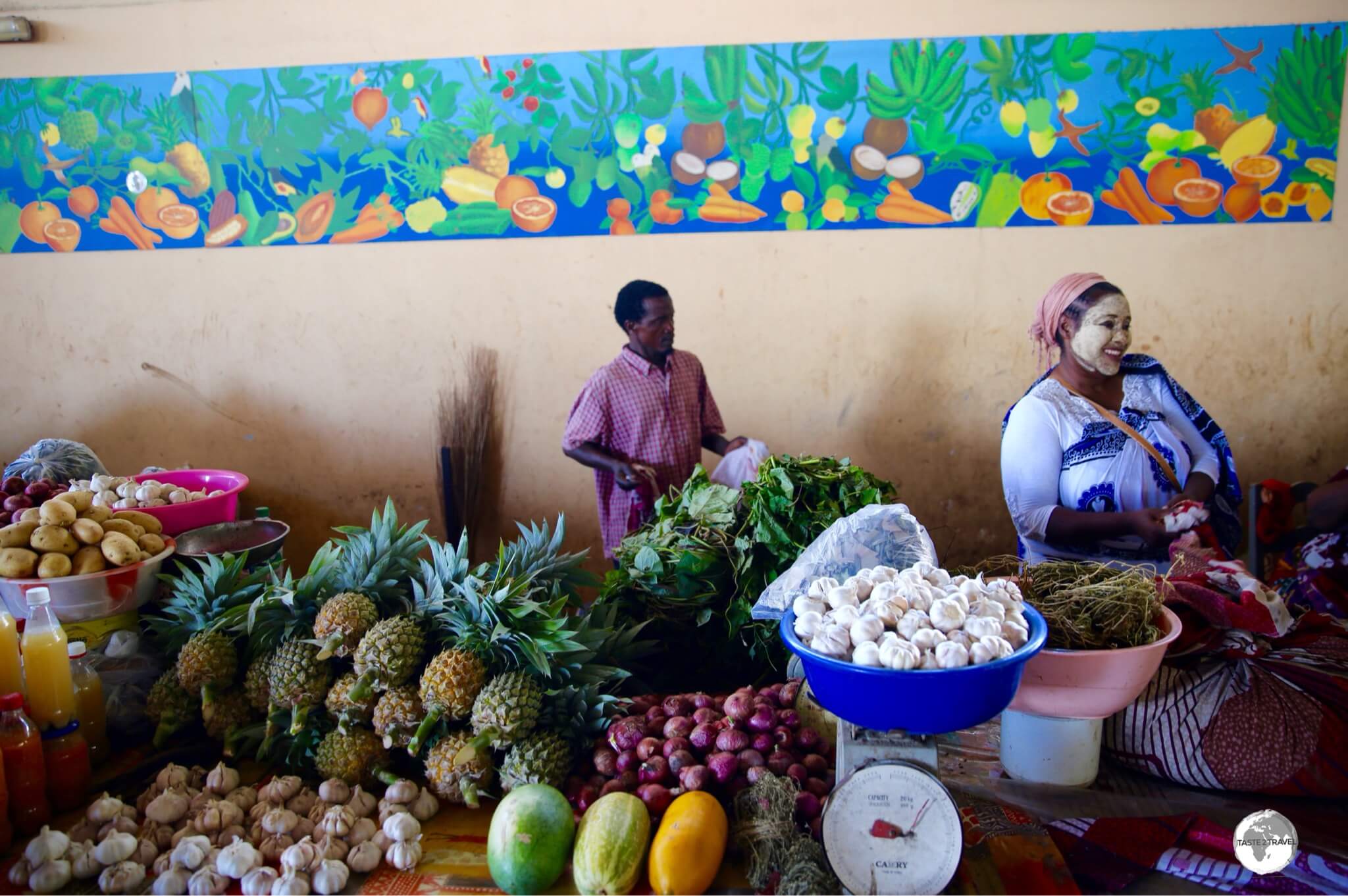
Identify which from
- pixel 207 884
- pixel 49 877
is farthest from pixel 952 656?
pixel 49 877

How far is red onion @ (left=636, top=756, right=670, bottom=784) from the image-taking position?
1.61m

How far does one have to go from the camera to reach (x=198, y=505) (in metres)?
2.59

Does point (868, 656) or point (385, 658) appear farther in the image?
point (385, 658)

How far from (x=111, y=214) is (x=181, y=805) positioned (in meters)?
3.77

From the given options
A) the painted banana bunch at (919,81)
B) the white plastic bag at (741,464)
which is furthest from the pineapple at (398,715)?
the painted banana bunch at (919,81)

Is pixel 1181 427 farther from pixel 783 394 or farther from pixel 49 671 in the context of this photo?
pixel 49 671

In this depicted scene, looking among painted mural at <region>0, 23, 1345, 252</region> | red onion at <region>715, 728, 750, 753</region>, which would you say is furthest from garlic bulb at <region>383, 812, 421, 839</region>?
painted mural at <region>0, 23, 1345, 252</region>

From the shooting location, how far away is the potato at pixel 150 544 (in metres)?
2.09

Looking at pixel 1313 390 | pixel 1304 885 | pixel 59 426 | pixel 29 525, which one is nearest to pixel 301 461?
pixel 59 426

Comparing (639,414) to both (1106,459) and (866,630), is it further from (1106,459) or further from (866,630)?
(866,630)

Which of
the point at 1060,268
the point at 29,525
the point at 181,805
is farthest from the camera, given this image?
the point at 1060,268

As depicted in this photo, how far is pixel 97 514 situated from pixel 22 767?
71cm

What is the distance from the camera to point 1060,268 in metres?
3.84

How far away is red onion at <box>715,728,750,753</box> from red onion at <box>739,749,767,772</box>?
16mm
